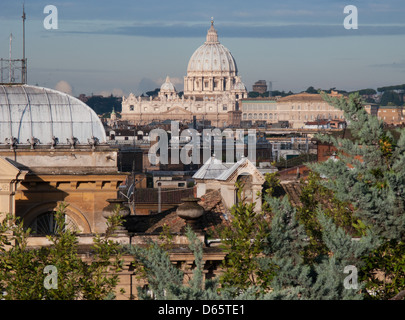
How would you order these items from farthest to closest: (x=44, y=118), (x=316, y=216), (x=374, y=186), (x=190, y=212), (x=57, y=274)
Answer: (x=44, y=118) < (x=190, y=212) < (x=316, y=216) < (x=57, y=274) < (x=374, y=186)

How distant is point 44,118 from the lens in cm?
1756

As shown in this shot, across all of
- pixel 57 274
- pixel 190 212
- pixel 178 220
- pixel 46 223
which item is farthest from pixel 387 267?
pixel 46 223

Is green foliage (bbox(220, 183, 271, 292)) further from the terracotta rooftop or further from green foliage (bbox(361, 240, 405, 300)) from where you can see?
the terracotta rooftop

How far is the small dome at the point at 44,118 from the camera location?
17.4 m

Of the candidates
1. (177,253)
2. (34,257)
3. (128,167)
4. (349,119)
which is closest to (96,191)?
(177,253)

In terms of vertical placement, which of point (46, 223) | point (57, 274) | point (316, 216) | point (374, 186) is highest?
point (374, 186)

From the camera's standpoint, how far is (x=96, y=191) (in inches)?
686

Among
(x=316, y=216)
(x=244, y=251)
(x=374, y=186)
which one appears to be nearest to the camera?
(x=374, y=186)

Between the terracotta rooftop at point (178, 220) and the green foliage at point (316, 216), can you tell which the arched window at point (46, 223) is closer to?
the terracotta rooftop at point (178, 220)

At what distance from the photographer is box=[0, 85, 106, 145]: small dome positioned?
57.1ft

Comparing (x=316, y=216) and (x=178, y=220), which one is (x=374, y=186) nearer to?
(x=316, y=216)

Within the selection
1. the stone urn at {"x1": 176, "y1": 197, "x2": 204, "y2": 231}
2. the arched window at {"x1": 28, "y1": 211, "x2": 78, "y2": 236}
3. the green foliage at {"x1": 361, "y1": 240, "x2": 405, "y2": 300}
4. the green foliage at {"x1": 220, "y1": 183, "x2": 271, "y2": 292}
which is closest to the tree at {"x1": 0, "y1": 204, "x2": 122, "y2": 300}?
the green foliage at {"x1": 220, "y1": 183, "x2": 271, "y2": 292}

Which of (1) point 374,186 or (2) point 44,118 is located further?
(2) point 44,118

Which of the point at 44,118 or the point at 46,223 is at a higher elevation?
the point at 44,118
